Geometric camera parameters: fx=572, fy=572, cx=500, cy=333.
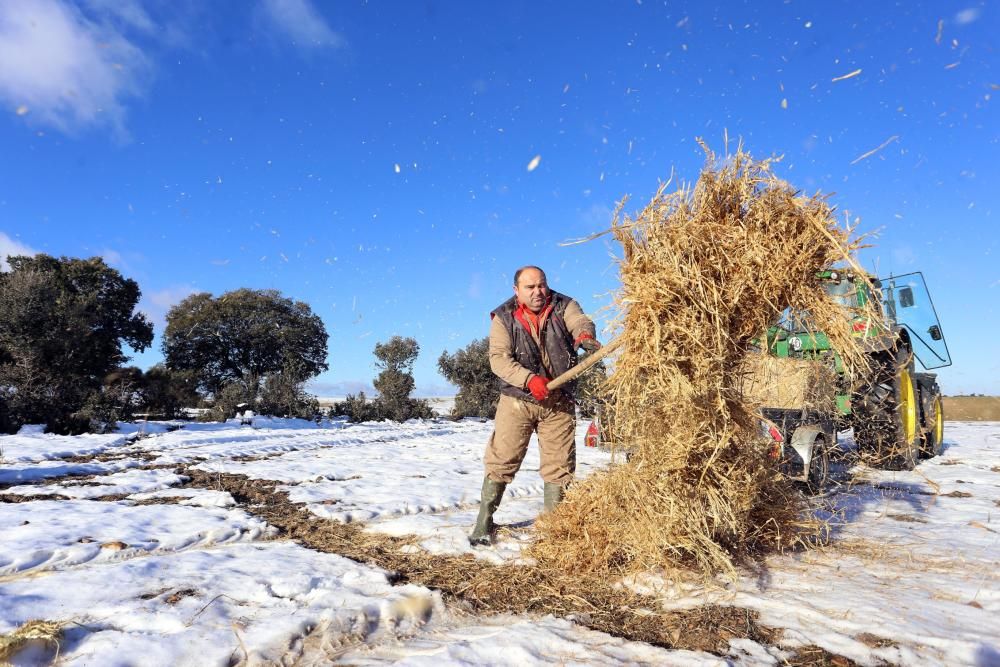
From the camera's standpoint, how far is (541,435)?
12.9 ft

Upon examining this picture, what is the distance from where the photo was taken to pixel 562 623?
252 centimetres

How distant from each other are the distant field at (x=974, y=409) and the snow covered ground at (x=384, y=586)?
53.6 ft

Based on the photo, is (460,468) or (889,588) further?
(460,468)

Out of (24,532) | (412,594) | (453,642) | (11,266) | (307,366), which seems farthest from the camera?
(307,366)

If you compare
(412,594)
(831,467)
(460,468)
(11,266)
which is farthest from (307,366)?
(412,594)

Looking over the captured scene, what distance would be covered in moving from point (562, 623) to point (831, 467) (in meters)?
6.21

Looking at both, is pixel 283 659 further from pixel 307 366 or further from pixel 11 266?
pixel 307 366

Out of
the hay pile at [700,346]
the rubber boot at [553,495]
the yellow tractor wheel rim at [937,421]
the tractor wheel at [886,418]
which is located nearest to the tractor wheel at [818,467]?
the tractor wheel at [886,418]

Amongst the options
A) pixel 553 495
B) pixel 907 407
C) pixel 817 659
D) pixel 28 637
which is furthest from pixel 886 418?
pixel 28 637

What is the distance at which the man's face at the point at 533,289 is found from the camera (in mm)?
3836

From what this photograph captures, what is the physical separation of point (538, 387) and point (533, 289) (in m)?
0.71

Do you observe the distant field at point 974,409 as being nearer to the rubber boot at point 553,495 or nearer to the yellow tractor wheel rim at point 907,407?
the yellow tractor wheel rim at point 907,407

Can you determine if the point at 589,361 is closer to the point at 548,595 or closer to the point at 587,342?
the point at 587,342

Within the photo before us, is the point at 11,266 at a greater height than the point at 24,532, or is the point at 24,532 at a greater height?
the point at 11,266
